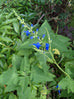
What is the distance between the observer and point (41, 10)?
2.07 metres

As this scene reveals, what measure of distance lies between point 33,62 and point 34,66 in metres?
0.18

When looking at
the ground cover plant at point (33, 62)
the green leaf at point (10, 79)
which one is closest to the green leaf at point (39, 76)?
the ground cover plant at point (33, 62)

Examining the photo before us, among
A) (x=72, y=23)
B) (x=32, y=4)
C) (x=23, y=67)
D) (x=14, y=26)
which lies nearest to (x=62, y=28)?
(x=72, y=23)

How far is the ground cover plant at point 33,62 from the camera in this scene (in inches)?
46.6

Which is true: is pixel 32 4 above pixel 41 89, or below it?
above

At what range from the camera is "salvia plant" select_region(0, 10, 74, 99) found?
3.91 feet

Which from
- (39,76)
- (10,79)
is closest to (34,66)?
(39,76)

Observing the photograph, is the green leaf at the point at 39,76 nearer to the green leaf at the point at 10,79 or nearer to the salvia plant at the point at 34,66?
the salvia plant at the point at 34,66

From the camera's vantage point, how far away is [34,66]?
1.35 m

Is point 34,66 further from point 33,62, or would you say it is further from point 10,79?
point 10,79

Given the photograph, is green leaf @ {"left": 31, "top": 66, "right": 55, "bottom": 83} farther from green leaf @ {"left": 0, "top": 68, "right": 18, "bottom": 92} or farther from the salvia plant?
green leaf @ {"left": 0, "top": 68, "right": 18, "bottom": 92}

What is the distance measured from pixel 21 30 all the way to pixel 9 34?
0.68 ft

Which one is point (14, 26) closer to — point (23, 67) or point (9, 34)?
point (9, 34)

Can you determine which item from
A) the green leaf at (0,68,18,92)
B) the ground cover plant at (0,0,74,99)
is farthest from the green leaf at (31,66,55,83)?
the green leaf at (0,68,18,92)
